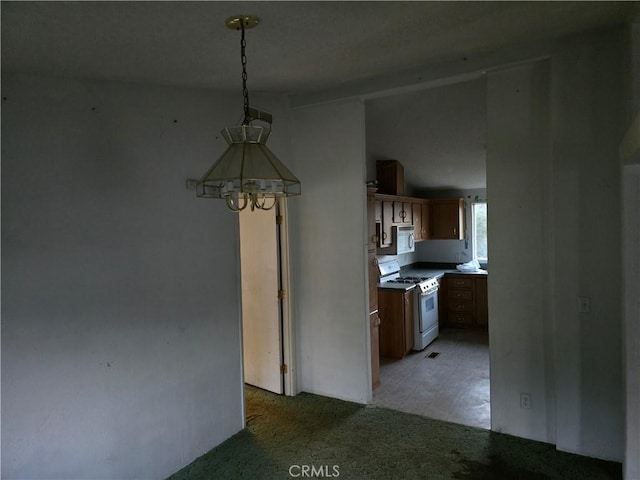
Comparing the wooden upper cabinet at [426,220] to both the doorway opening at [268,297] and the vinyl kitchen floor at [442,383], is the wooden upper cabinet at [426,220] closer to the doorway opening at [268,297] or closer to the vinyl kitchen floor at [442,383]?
the vinyl kitchen floor at [442,383]

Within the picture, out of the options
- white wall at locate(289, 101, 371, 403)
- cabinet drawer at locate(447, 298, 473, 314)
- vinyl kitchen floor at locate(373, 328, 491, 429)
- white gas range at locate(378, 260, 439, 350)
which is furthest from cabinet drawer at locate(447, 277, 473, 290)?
white wall at locate(289, 101, 371, 403)

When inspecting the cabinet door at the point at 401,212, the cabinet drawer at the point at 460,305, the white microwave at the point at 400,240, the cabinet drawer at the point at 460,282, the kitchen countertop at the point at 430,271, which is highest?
the cabinet door at the point at 401,212

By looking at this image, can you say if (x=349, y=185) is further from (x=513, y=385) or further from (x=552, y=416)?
(x=552, y=416)

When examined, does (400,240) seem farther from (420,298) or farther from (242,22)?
(242,22)

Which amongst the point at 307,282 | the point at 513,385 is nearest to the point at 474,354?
the point at 513,385

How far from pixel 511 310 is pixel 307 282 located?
1736mm

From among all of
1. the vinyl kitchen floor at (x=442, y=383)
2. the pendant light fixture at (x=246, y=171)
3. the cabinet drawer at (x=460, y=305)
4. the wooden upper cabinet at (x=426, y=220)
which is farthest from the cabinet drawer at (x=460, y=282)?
the pendant light fixture at (x=246, y=171)

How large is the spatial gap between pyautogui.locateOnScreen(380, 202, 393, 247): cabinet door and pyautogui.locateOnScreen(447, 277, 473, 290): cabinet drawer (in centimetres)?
174

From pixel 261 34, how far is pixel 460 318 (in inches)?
211

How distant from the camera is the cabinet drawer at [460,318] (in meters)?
6.27

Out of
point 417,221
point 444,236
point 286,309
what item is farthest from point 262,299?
point 444,236

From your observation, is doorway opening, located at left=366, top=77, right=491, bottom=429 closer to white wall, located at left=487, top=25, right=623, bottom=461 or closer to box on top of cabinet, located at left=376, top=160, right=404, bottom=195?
box on top of cabinet, located at left=376, top=160, right=404, bottom=195

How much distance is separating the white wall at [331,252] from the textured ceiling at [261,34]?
2.64ft

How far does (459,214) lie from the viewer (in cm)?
647
